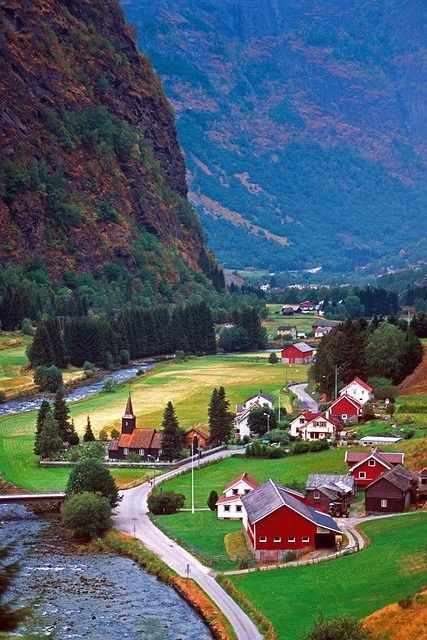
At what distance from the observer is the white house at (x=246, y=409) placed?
11581 cm

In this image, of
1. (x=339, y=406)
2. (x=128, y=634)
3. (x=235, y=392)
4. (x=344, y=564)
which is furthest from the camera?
(x=235, y=392)

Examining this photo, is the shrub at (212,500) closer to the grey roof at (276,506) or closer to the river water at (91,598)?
the grey roof at (276,506)

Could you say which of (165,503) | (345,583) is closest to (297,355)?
(165,503)

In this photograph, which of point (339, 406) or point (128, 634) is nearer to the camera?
point (128, 634)

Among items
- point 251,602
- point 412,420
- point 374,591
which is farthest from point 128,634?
point 412,420

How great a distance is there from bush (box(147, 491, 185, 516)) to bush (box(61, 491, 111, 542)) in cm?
469

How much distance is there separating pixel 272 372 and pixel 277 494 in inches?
3468

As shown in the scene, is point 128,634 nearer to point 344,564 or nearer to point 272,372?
point 344,564

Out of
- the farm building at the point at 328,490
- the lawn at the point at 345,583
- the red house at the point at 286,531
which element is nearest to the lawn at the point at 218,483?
the red house at the point at 286,531

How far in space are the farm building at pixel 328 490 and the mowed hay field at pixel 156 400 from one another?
18962 millimetres

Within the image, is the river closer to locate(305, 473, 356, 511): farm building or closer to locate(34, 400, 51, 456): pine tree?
locate(34, 400, 51, 456): pine tree

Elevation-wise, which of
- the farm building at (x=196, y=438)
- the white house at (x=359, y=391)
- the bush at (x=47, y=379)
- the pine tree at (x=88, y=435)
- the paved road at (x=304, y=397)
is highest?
the bush at (x=47, y=379)

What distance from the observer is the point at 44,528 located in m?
83.4

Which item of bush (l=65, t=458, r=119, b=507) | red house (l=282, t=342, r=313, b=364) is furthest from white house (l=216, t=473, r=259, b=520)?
red house (l=282, t=342, r=313, b=364)
